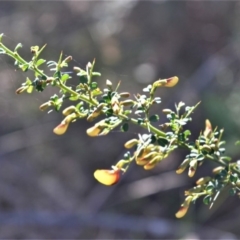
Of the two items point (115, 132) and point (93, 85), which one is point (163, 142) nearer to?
point (93, 85)

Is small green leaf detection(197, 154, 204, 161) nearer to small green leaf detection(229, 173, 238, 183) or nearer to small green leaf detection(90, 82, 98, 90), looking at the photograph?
small green leaf detection(229, 173, 238, 183)

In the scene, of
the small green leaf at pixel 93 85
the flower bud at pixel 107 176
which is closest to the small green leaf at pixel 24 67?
the small green leaf at pixel 93 85

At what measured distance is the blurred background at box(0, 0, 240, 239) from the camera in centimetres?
356

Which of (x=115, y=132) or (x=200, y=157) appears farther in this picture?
(x=115, y=132)

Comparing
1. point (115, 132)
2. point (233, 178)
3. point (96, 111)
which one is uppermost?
point (115, 132)

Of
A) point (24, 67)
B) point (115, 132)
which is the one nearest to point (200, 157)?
point (24, 67)

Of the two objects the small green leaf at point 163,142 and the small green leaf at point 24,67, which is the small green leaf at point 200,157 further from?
the small green leaf at point 24,67

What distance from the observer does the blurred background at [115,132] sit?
356 cm

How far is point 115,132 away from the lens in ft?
13.1

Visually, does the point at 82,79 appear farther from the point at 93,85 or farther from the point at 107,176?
the point at 107,176

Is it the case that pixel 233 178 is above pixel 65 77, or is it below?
below

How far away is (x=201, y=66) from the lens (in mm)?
4215

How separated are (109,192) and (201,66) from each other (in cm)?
126

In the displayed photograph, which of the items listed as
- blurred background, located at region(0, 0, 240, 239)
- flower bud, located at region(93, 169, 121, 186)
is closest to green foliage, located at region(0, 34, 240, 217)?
flower bud, located at region(93, 169, 121, 186)
